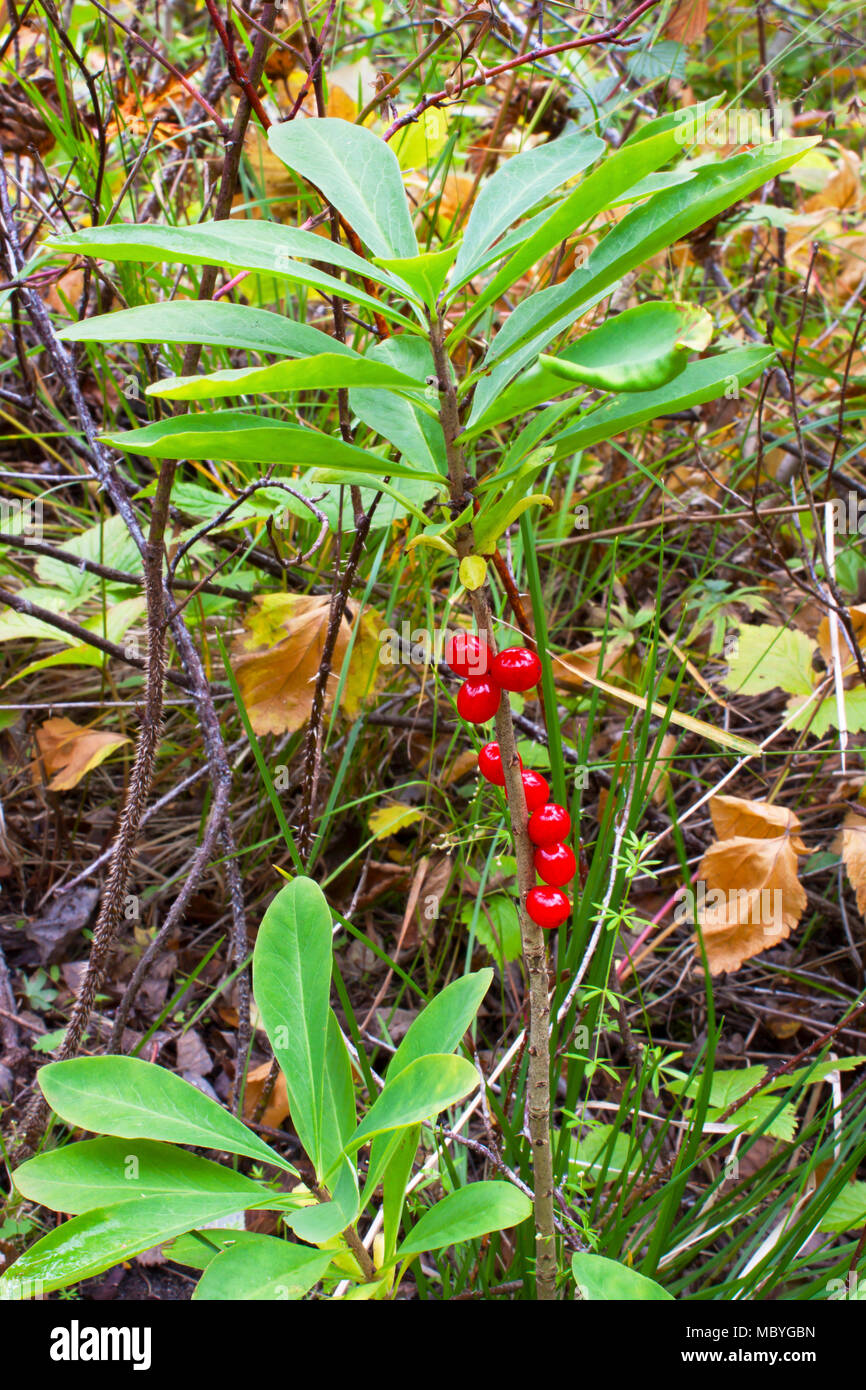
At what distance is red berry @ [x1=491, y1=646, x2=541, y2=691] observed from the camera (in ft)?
2.48

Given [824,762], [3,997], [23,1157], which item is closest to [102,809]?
[3,997]

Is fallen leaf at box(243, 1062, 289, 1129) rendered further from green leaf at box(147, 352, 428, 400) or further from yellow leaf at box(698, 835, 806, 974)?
green leaf at box(147, 352, 428, 400)

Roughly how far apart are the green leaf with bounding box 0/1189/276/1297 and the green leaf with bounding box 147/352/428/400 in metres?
0.67

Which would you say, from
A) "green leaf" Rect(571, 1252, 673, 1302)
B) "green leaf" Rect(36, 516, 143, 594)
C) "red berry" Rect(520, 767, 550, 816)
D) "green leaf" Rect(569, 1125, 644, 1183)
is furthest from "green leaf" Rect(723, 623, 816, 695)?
"green leaf" Rect(36, 516, 143, 594)

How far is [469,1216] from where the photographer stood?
0.81 metres

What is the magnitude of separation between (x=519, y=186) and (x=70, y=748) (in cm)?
154

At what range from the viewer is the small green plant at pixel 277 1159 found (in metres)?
0.76

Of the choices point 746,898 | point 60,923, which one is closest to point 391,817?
point 746,898

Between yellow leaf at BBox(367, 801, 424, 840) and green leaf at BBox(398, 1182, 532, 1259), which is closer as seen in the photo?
green leaf at BBox(398, 1182, 532, 1259)

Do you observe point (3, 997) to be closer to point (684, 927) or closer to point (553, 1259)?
point (553, 1259)

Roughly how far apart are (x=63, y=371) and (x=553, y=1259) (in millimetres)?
1726

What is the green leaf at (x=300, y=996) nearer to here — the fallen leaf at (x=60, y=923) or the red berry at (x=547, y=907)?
the red berry at (x=547, y=907)

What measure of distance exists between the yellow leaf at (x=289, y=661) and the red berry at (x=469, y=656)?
39.5 inches

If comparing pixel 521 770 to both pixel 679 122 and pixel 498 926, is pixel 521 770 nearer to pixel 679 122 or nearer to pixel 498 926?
pixel 679 122
